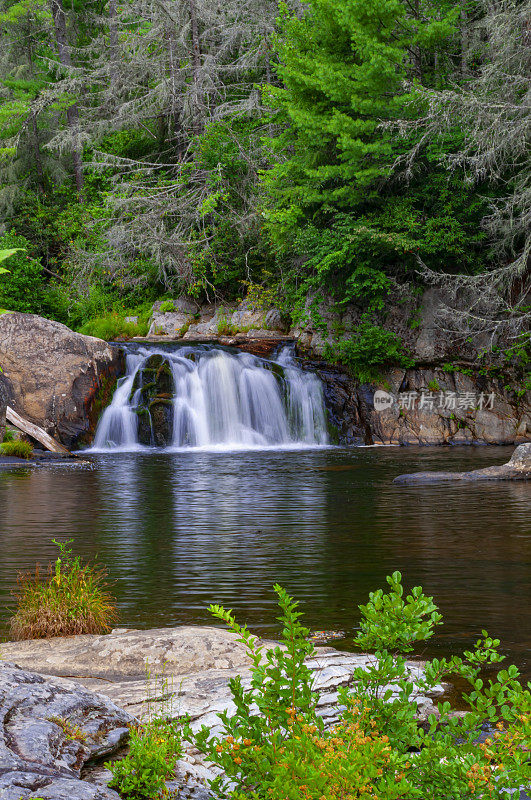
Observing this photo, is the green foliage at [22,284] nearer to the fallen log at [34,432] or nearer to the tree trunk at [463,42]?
the fallen log at [34,432]

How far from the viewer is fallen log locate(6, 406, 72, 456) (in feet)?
58.5

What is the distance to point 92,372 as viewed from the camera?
65.6 feet

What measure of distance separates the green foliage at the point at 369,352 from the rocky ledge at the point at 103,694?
1568 centimetres

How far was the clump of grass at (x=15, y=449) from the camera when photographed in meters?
16.8

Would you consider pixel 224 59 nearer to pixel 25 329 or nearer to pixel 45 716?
pixel 25 329

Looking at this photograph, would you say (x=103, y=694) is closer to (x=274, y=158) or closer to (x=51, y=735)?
(x=51, y=735)

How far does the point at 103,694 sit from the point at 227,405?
54.7ft

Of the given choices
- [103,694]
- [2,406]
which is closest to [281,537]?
[103,694]

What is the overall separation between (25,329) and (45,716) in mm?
18817

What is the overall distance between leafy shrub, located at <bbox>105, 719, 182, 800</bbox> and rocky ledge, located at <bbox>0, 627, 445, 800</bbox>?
0.05 metres

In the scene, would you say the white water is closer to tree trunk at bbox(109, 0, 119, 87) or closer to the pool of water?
the pool of water

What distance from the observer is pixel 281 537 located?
9422 mm

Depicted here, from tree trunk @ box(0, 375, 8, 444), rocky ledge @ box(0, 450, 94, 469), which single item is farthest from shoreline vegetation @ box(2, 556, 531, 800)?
tree trunk @ box(0, 375, 8, 444)

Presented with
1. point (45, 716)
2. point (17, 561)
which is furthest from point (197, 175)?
point (45, 716)
